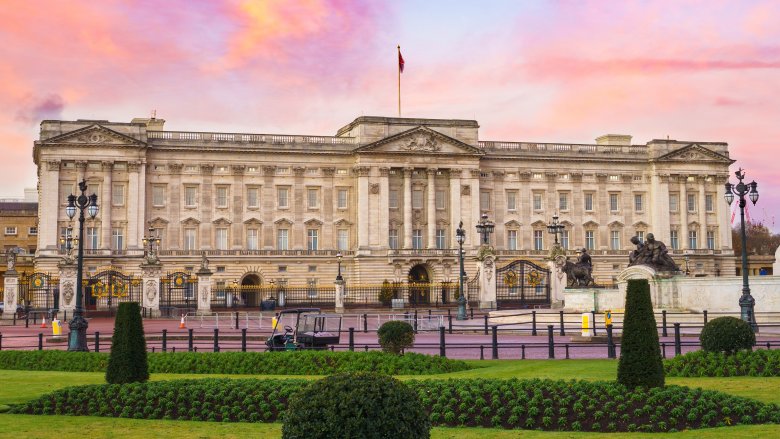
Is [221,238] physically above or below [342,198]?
below

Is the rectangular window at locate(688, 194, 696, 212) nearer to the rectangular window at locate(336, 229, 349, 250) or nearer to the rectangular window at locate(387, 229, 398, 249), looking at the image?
the rectangular window at locate(387, 229, 398, 249)

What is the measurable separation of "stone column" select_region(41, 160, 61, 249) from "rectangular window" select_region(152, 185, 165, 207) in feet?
26.0

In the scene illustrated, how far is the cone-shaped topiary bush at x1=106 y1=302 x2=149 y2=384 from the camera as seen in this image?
18.7 m

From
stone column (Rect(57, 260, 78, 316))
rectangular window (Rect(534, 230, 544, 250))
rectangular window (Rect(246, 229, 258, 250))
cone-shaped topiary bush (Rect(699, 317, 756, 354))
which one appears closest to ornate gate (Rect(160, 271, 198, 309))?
stone column (Rect(57, 260, 78, 316))

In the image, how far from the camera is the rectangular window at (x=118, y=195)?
81.1 metres

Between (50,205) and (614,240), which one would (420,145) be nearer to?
(614,240)

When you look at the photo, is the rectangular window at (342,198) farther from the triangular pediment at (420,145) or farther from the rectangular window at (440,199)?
the rectangular window at (440,199)

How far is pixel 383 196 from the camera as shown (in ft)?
282

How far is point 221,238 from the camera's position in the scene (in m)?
84.6

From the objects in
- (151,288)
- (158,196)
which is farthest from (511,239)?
(151,288)

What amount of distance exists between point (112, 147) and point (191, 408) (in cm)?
6630

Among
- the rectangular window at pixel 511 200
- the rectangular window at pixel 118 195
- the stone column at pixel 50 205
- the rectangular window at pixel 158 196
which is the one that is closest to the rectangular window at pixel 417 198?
the rectangular window at pixel 511 200

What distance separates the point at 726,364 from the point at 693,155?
76925 millimetres

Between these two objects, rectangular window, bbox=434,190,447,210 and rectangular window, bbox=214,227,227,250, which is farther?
rectangular window, bbox=434,190,447,210
